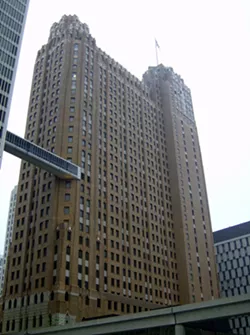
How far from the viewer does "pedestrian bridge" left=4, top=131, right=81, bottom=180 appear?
76062 mm

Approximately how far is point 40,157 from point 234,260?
82.7 metres

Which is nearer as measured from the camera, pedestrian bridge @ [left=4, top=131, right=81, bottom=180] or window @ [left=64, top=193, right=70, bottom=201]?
pedestrian bridge @ [left=4, top=131, right=81, bottom=180]

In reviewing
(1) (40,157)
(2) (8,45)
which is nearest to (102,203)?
(1) (40,157)

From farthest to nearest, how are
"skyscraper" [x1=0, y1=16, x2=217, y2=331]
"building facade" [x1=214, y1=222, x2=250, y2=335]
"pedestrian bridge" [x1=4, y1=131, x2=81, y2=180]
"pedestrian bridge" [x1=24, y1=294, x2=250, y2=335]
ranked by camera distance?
"building facade" [x1=214, y1=222, x2=250, y2=335] → "pedestrian bridge" [x1=4, y1=131, x2=81, y2=180] → "skyscraper" [x1=0, y1=16, x2=217, y2=331] → "pedestrian bridge" [x1=24, y1=294, x2=250, y2=335]

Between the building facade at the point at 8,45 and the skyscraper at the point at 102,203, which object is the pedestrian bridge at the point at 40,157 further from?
the building facade at the point at 8,45

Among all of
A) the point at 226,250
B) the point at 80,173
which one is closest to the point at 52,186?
the point at 80,173

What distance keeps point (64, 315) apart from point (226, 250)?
3202 inches

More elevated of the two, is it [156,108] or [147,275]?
[156,108]

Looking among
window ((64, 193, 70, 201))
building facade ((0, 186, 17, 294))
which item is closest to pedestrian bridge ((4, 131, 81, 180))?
window ((64, 193, 70, 201))

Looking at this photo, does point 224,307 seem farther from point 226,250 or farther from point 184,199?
point 226,250

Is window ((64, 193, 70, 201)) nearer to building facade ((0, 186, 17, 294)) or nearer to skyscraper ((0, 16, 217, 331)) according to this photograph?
skyscraper ((0, 16, 217, 331))

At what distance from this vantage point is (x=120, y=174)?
96875 mm

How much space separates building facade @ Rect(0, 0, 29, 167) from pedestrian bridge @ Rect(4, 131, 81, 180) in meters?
7.28

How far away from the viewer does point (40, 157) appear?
78.5 meters
